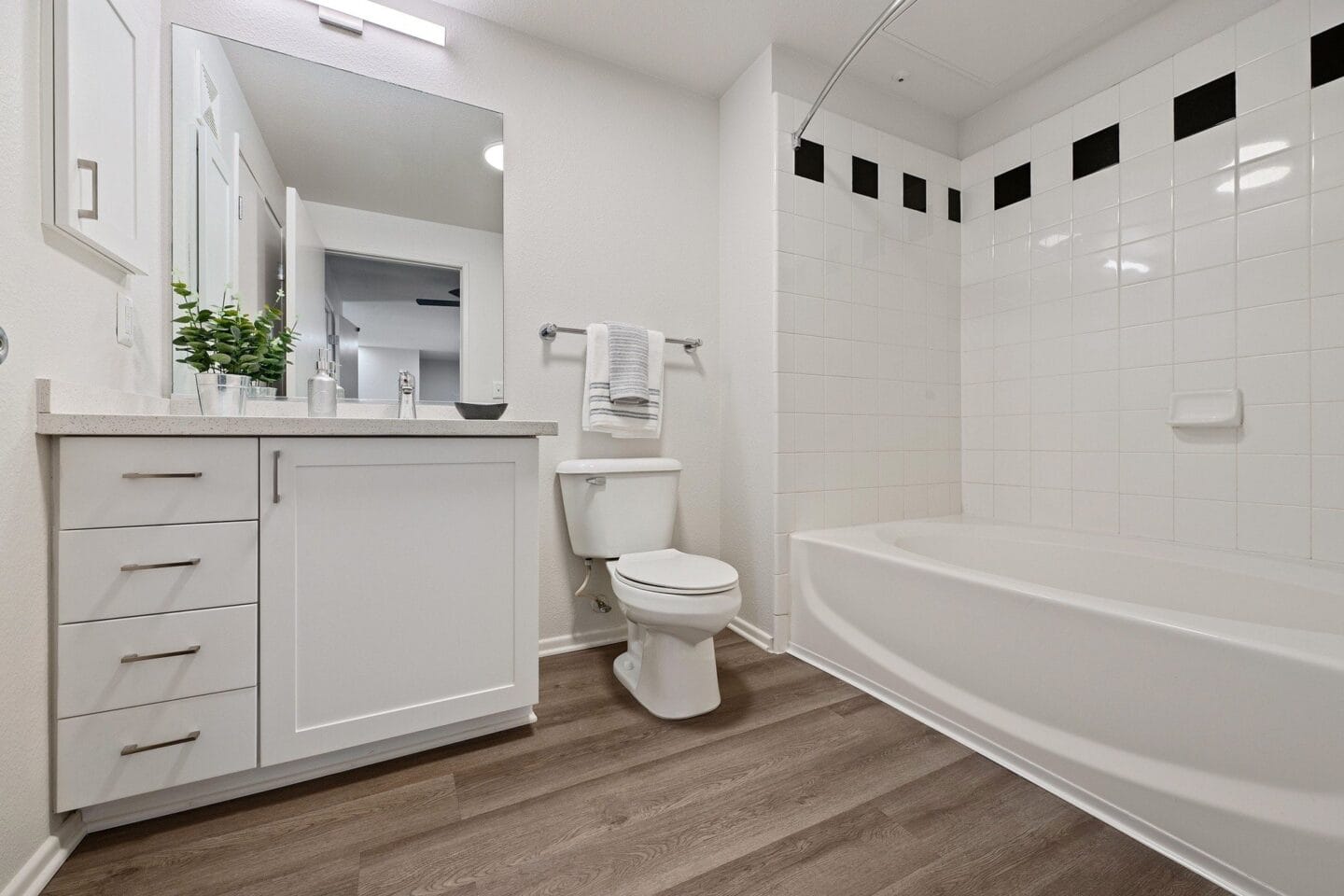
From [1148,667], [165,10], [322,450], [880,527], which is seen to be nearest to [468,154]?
[165,10]

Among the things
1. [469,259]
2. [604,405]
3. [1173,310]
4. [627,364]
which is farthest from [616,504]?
[1173,310]

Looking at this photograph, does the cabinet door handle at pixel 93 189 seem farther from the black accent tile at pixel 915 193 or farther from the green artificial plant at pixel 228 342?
the black accent tile at pixel 915 193

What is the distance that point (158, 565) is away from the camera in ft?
3.33

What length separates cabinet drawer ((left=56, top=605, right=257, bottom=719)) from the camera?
96 cm

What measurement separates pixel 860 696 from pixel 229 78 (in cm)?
259

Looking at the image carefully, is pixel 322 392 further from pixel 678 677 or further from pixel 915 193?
pixel 915 193

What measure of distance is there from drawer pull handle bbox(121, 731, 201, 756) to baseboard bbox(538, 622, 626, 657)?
0.99 m

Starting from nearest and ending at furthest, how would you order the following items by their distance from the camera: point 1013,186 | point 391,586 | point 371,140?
point 391,586
point 371,140
point 1013,186

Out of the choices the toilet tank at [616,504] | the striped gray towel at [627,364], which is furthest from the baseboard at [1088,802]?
the striped gray towel at [627,364]

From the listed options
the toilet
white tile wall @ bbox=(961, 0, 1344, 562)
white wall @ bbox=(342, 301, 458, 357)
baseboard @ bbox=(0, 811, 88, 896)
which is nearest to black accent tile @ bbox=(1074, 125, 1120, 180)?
white tile wall @ bbox=(961, 0, 1344, 562)

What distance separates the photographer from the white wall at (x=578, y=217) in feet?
5.95

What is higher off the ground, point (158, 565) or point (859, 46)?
point (859, 46)

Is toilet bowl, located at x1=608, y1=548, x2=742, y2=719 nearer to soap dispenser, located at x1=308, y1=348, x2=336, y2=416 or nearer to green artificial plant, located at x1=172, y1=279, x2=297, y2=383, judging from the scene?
soap dispenser, located at x1=308, y1=348, x2=336, y2=416

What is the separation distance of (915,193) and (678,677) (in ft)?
7.13
